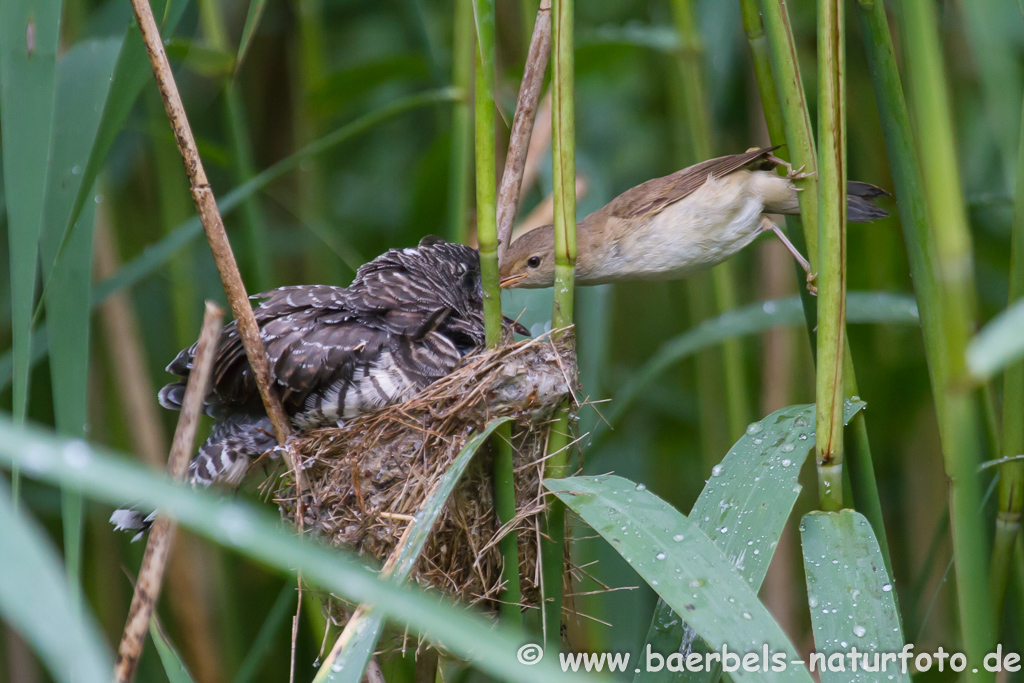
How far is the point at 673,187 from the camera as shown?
1.80 m

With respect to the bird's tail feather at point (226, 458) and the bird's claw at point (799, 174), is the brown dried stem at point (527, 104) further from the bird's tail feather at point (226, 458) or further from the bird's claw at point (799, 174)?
the bird's tail feather at point (226, 458)

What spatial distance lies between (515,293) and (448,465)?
782 millimetres

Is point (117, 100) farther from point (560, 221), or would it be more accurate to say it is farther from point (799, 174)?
point (799, 174)

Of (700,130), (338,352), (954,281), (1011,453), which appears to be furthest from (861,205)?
(338,352)

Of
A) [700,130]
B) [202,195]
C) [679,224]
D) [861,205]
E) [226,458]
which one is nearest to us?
[202,195]

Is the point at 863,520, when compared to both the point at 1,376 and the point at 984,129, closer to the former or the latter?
the point at 1,376

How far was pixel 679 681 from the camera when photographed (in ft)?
3.58

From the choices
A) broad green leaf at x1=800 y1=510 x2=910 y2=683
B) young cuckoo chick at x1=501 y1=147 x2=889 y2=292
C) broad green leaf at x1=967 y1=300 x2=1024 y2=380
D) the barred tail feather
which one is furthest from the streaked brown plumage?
broad green leaf at x1=967 y1=300 x2=1024 y2=380

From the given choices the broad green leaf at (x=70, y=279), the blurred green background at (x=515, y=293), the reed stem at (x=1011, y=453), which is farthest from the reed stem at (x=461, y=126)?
the reed stem at (x=1011, y=453)

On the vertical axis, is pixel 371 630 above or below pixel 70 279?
below

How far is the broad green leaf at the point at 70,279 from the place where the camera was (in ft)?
3.53

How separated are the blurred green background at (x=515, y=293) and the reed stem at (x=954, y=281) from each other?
101cm

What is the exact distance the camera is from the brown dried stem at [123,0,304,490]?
1131 mm

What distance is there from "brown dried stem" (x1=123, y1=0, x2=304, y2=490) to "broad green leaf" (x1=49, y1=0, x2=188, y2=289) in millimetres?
Answer: 24
